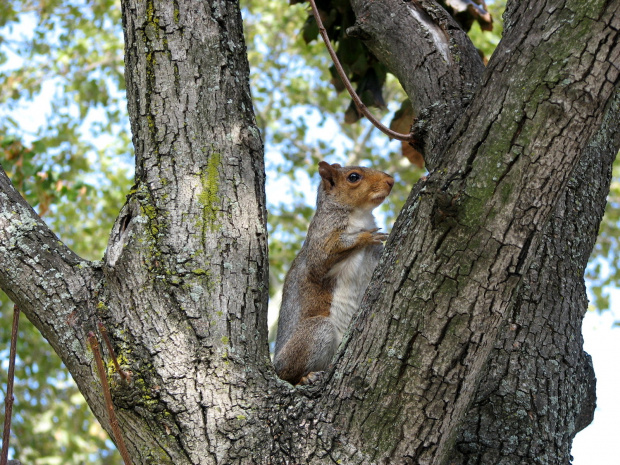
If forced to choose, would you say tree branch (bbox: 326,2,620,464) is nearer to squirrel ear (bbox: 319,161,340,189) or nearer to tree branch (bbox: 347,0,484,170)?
tree branch (bbox: 347,0,484,170)

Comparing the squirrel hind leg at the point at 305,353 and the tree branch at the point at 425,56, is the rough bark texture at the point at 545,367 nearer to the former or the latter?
the tree branch at the point at 425,56

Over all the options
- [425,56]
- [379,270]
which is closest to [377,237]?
[425,56]

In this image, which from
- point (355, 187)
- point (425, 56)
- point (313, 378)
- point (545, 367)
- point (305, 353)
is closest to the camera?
point (545, 367)

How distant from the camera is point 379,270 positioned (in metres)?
2.07

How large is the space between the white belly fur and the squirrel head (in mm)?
199

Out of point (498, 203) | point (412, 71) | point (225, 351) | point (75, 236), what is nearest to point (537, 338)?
point (498, 203)

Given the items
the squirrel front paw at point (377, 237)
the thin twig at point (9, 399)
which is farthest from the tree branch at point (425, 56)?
the thin twig at point (9, 399)

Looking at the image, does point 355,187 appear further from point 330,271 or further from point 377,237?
point 330,271

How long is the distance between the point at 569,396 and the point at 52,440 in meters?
8.06

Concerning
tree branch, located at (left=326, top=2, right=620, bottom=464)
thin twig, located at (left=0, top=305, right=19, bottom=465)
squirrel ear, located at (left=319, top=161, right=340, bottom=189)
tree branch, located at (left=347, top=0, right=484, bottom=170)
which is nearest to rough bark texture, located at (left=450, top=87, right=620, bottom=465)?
tree branch, located at (left=326, top=2, right=620, bottom=464)

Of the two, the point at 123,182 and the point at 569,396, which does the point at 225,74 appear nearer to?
the point at 569,396

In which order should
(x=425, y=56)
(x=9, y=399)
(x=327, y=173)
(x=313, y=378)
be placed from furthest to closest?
1. (x=327, y=173)
2. (x=425, y=56)
3. (x=313, y=378)
4. (x=9, y=399)

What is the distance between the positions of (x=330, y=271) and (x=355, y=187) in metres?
0.58

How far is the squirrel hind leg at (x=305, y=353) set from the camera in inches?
127
